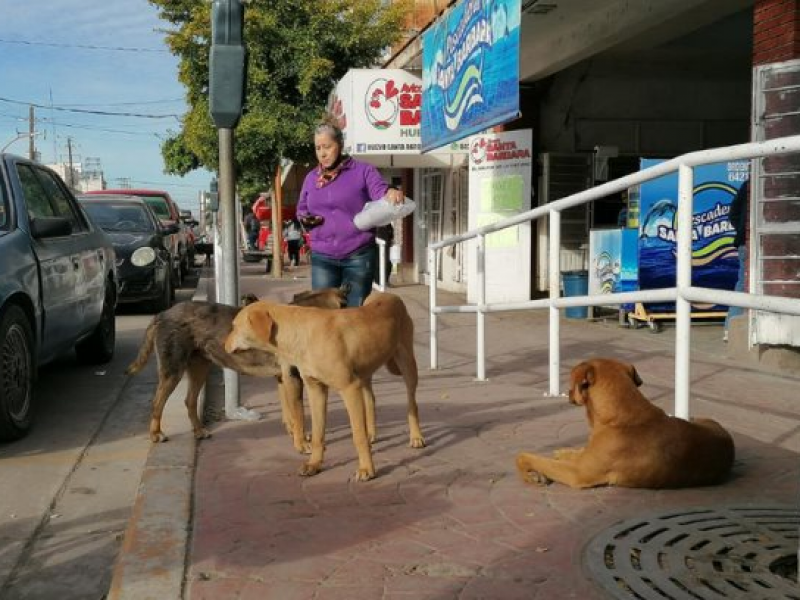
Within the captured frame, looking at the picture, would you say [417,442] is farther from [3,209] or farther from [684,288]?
[3,209]

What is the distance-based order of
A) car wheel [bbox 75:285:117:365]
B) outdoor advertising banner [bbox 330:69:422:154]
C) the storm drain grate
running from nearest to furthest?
the storm drain grate → car wheel [bbox 75:285:117:365] → outdoor advertising banner [bbox 330:69:422:154]

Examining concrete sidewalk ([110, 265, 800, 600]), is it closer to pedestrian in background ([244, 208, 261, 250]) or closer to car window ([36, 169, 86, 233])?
car window ([36, 169, 86, 233])

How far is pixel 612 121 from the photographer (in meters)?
13.4

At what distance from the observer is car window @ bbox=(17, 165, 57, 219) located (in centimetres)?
617

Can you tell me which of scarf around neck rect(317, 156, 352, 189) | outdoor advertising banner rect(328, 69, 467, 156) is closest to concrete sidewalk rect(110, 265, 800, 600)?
scarf around neck rect(317, 156, 352, 189)

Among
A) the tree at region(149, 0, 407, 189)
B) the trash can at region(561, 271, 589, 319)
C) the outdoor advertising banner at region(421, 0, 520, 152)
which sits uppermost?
the tree at region(149, 0, 407, 189)

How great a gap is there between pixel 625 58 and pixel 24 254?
9714 mm

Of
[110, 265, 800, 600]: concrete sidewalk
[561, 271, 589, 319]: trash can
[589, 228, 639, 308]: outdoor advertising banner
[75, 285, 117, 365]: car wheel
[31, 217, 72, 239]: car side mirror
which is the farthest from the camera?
[561, 271, 589, 319]: trash can

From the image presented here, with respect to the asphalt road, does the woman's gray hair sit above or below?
above

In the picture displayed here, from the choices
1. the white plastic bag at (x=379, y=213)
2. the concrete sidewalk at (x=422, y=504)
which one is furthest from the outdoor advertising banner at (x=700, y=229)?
the white plastic bag at (x=379, y=213)

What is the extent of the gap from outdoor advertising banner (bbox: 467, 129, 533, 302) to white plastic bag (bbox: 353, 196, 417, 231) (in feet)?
23.7

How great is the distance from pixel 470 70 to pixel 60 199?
4.82 m

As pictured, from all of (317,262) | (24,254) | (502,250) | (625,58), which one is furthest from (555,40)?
(24,254)

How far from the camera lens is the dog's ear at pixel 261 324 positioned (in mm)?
3857
